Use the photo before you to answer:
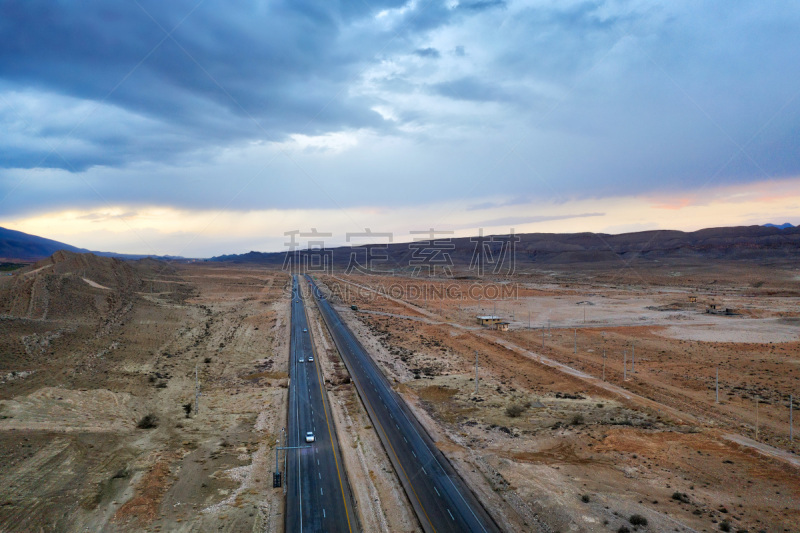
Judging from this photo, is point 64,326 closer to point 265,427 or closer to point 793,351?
point 265,427

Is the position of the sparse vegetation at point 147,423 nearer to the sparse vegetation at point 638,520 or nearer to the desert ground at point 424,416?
the desert ground at point 424,416

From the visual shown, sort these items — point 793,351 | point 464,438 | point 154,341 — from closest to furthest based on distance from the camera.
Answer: point 464,438
point 793,351
point 154,341

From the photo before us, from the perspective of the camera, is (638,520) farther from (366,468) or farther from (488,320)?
(488,320)

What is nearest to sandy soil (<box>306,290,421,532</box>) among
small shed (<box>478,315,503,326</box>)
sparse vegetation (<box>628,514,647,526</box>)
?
sparse vegetation (<box>628,514,647,526</box>)

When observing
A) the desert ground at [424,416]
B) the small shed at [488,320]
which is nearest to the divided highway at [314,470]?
the desert ground at [424,416]

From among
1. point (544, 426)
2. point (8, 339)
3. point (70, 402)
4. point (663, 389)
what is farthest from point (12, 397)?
point (663, 389)
